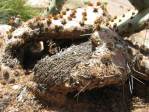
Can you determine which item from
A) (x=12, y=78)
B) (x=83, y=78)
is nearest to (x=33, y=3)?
(x=12, y=78)

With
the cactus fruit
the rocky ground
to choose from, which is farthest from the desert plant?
the rocky ground

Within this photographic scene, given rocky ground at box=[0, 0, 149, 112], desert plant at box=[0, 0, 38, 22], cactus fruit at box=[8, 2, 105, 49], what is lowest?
rocky ground at box=[0, 0, 149, 112]

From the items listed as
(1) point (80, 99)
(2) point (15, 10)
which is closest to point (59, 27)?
(1) point (80, 99)

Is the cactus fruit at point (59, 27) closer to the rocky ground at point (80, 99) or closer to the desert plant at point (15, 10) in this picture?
the rocky ground at point (80, 99)

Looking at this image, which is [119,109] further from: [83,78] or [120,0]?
[120,0]

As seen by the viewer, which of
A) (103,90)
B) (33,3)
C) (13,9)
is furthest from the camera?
(33,3)

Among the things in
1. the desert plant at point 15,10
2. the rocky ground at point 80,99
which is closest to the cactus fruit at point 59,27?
the rocky ground at point 80,99

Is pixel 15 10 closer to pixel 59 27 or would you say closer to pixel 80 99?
pixel 59 27

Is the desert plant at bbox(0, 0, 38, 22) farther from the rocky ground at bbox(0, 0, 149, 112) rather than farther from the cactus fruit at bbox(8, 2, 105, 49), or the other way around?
the rocky ground at bbox(0, 0, 149, 112)
